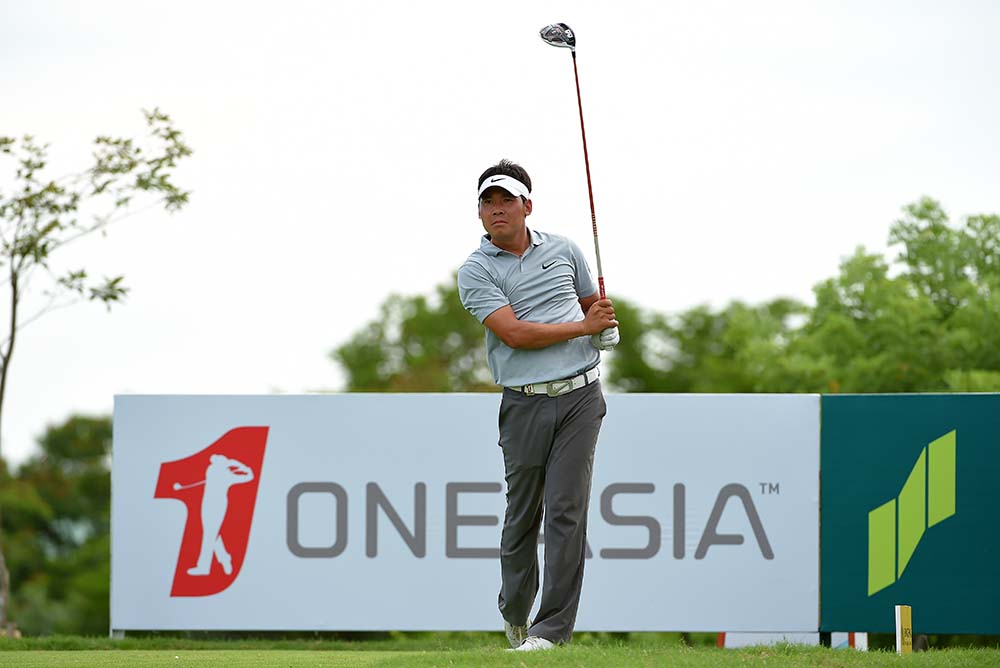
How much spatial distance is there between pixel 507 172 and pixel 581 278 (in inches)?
22.0

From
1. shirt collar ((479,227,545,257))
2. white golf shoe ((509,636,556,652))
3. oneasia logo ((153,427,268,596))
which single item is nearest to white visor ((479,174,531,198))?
shirt collar ((479,227,545,257))

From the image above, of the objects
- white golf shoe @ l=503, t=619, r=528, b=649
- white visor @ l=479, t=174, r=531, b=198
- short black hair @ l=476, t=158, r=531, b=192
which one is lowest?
white golf shoe @ l=503, t=619, r=528, b=649

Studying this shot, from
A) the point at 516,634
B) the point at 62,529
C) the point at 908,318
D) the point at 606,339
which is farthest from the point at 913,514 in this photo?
the point at 62,529

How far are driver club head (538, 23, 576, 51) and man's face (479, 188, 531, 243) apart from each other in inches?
33.3

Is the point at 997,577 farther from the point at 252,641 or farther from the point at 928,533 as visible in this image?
the point at 252,641

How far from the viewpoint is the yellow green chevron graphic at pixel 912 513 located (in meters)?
7.84

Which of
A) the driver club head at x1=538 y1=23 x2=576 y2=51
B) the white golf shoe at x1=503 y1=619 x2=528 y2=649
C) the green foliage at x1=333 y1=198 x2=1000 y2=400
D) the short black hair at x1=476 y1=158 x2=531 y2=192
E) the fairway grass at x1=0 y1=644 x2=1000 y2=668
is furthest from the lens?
the green foliage at x1=333 y1=198 x2=1000 y2=400

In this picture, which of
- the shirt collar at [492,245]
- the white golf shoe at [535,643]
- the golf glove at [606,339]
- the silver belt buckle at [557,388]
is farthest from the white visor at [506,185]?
the white golf shoe at [535,643]

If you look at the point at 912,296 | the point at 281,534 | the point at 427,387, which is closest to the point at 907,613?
the point at 281,534

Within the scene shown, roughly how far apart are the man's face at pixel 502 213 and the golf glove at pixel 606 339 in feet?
1.69

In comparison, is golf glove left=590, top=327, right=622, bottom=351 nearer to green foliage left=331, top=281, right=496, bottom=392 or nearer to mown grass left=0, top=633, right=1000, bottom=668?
mown grass left=0, top=633, right=1000, bottom=668

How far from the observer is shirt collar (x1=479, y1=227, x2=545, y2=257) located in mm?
5543

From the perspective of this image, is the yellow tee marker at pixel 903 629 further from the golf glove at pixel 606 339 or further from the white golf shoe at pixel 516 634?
the golf glove at pixel 606 339

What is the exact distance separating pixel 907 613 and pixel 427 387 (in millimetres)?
38037
